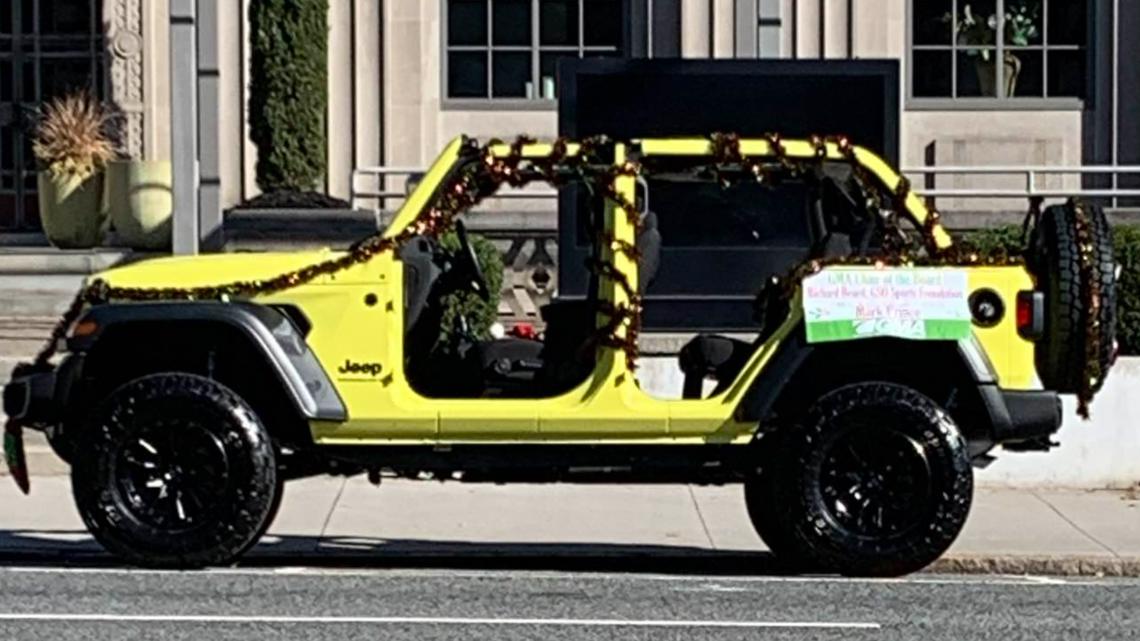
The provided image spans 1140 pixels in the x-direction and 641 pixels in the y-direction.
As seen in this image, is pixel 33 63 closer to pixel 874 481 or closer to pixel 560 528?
pixel 560 528

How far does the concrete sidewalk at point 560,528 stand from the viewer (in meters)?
12.5

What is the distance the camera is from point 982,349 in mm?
11633

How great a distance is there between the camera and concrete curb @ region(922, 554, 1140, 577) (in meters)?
12.3

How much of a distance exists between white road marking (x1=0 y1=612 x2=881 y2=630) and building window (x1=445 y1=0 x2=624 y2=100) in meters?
13.8

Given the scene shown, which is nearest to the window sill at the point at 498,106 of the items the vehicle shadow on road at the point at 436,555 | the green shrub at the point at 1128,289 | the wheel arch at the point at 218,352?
the green shrub at the point at 1128,289

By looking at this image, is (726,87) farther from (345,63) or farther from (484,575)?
(484,575)

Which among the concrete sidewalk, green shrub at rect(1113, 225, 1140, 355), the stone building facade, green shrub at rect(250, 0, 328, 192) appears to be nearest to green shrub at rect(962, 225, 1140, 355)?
green shrub at rect(1113, 225, 1140, 355)

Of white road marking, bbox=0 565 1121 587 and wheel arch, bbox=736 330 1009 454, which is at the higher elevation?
wheel arch, bbox=736 330 1009 454

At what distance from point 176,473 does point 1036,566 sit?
14.1 ft

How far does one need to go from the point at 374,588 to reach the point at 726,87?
28.3ft

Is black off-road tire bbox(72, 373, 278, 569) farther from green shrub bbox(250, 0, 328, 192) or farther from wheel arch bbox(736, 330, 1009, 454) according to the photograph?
green shrub bbox(250, 0, 328, 192)

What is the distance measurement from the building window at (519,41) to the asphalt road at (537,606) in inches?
471

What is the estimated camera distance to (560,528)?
1363 centimetres

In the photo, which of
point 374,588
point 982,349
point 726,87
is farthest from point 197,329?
point 726,87
